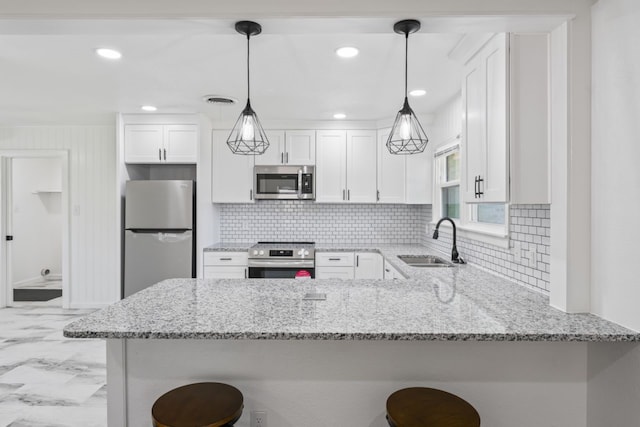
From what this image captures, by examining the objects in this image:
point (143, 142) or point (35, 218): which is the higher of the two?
point (143, 142)

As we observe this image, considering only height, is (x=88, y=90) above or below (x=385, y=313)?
above

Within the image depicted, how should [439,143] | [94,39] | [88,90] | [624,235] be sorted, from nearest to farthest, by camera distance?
[624,235]
[94,39]
[88,90]
[439,143]

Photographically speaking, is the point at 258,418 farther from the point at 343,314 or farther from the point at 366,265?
the point at 366,265

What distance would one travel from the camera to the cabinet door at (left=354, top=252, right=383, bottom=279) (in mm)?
4164

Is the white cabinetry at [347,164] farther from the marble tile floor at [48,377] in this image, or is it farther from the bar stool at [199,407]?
the bar stool at [199,407]

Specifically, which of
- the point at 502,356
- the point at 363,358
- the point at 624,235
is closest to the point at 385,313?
the point at 363,358

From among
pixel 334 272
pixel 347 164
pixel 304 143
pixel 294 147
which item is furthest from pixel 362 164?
pixel 334 272

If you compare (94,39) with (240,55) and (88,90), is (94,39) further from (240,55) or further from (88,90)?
(88,90)

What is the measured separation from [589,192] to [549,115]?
399 millimetres

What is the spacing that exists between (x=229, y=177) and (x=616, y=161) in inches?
149

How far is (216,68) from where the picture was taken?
2.76 m

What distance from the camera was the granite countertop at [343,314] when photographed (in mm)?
1380

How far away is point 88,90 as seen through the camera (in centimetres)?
334

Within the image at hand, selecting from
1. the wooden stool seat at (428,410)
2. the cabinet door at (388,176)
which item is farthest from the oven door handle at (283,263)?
the wooden stool seat at (428,410)
